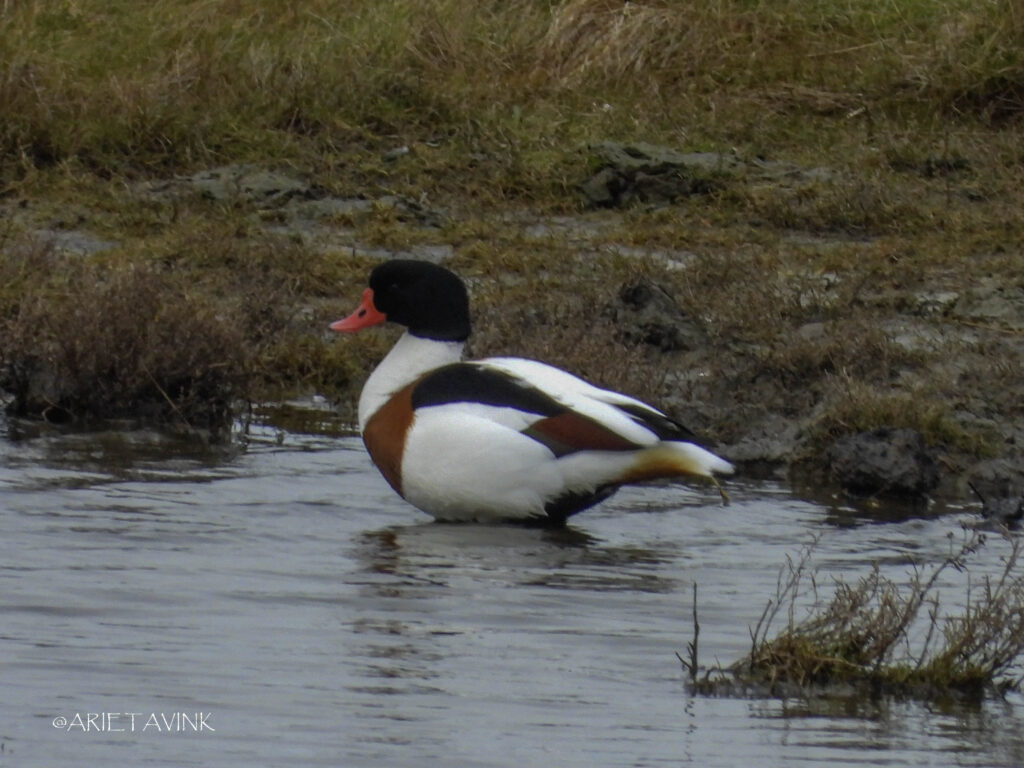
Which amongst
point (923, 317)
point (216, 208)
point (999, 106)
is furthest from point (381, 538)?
point (999, 106)

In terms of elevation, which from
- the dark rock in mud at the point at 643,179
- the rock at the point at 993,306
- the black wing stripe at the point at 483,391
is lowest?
the black wing stripe at the point at 483,391

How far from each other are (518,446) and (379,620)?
123cm

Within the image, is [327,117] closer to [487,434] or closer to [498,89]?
[498,89]

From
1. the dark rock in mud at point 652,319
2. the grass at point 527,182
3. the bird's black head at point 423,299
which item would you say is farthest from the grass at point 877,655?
the dark rock in mud at point 652,319

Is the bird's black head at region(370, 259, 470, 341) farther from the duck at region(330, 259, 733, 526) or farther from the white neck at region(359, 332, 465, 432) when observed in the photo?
the duck at region(330, 259, 733, 526)

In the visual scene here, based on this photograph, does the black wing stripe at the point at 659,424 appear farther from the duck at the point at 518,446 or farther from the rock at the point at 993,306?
the rock at the point at 993,306

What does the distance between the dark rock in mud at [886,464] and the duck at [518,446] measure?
72 cm

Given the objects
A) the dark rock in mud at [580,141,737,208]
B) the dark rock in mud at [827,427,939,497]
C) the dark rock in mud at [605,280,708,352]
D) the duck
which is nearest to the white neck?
the duck

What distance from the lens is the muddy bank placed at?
24.8 ft

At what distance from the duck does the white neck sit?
0.60ft

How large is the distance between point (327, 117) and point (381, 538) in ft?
18.0

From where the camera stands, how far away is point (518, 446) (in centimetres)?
646

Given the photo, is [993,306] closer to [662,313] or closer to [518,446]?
[662,313]

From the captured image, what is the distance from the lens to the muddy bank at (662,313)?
757 centimetres
